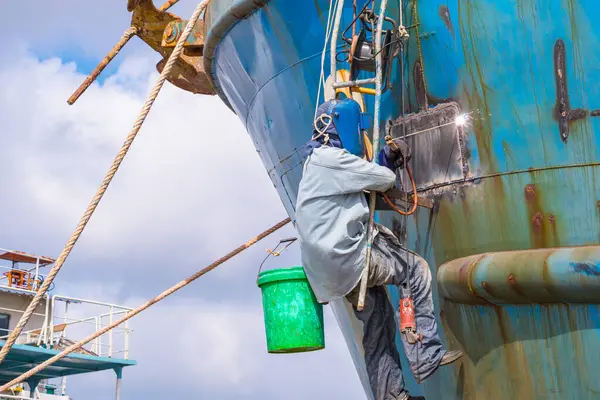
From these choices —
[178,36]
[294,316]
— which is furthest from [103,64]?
[294,316]

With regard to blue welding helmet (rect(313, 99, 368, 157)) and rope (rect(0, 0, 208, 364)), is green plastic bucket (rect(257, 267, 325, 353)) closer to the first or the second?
blue welding helmet (rect(313, 99, 368, 157))

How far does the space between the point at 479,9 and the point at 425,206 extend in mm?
1107

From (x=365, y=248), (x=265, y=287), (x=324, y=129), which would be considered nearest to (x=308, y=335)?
(x=265, y=287)

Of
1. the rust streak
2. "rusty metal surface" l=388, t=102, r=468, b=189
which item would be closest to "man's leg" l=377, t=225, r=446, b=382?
"rusty metal surface" l=388, t=102, r=468, b=189

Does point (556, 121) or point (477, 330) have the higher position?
point (556, 121)

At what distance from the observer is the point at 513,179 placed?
4.52m

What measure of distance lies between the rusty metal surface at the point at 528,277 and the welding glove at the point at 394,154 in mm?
622

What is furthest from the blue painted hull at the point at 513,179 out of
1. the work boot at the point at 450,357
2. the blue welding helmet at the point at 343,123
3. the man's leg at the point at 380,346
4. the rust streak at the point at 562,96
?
the blue welding helmet at the point at 343,123

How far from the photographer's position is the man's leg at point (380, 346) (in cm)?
445

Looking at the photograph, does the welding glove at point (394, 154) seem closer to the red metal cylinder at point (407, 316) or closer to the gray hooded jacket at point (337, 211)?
the gray hooded jacket at point (337, 211)

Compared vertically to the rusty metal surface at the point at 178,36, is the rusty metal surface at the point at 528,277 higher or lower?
lower

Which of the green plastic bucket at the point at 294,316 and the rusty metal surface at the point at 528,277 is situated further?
the green plastic bucket at the point at 294,316

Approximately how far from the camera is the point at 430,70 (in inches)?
188

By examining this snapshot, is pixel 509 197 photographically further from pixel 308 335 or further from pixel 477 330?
pixel 308 335
